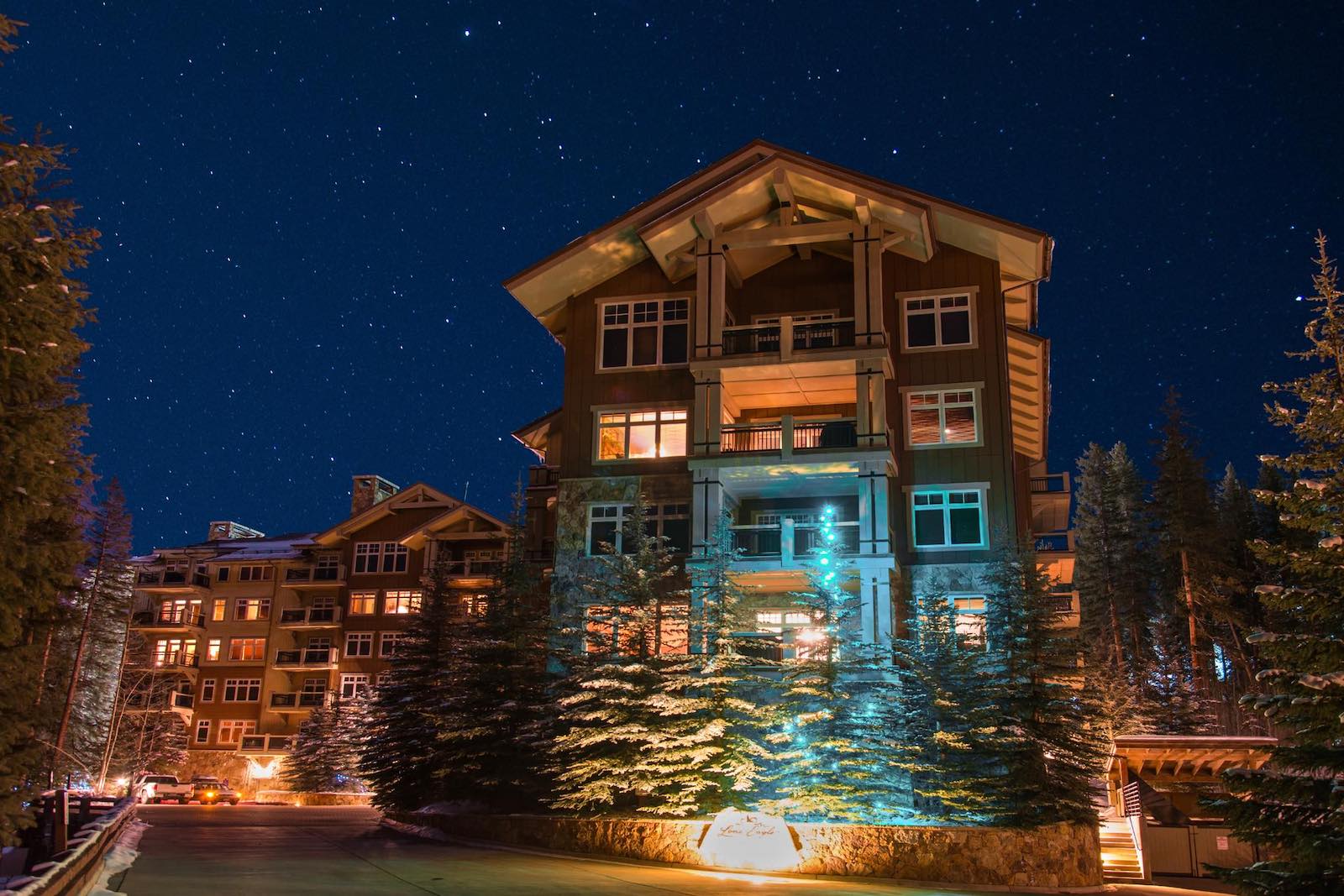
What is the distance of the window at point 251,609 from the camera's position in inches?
2749

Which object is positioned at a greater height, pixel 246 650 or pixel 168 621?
pixel 168 621

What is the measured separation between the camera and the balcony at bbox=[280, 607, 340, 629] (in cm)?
6650

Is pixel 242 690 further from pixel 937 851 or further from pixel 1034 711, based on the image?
pixel 1034 711

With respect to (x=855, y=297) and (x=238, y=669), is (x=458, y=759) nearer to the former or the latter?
(x=855, y=297)

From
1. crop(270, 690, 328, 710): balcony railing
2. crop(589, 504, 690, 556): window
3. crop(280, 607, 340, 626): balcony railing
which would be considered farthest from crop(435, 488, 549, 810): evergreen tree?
crop(280, 607, 340, 626): balcony railing

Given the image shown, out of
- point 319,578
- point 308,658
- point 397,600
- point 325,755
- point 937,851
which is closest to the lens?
point 937,851

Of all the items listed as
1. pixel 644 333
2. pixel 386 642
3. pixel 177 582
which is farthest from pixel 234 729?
pixel 644 333

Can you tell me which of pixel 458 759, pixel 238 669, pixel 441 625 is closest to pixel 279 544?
pixel 238 669

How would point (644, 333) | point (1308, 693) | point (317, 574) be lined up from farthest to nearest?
point (317, 574) → point (644, 333) → point (1308, 693)

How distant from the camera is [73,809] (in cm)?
2534

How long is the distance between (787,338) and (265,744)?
155 ft

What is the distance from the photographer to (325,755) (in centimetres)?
5781

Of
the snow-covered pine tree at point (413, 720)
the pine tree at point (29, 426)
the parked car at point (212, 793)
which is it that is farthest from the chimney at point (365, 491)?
the pine tree at point (29, 426)

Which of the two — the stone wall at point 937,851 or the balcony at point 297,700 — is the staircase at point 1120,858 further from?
the balcony at point 297,700
